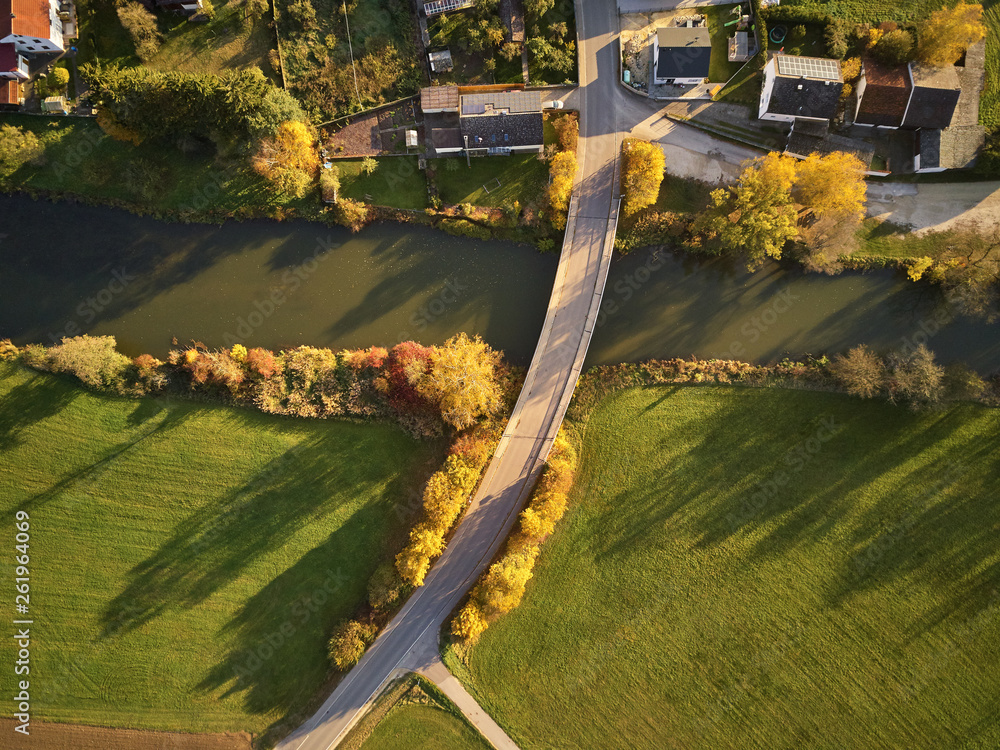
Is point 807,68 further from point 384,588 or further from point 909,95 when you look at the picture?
point 384,588

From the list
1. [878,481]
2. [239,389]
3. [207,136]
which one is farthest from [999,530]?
[207,136]

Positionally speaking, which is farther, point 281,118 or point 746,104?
point 746,104

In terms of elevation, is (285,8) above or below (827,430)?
above

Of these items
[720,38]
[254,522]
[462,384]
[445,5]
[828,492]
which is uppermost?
[445,5]

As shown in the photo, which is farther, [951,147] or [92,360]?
[951,147]

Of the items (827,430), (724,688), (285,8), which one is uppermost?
(285,8)

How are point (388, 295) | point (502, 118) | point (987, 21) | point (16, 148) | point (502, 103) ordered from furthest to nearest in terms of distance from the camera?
point (388, 295) < point (987, 21) < point (502, 103) < point (502, 118) < point (16, 148)

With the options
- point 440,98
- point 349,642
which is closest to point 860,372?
point 440,98

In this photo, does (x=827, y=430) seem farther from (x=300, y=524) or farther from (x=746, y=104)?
(x=300, y=524)
